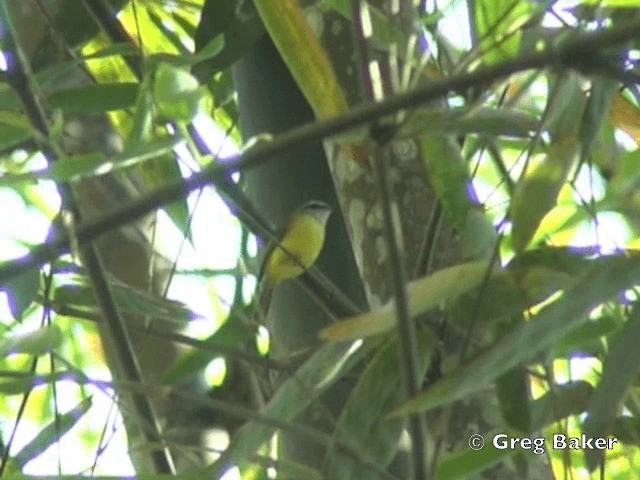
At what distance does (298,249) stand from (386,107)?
0.57 metres

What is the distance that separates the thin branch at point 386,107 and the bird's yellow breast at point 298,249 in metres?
0.51

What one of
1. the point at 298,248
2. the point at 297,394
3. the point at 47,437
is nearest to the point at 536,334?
the point at 297,394

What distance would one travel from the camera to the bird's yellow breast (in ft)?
3.11

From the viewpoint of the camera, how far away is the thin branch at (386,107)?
1.21 feet

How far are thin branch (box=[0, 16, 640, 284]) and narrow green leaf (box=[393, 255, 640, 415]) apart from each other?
10cm

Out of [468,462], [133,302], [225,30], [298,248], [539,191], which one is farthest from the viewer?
[298,248]

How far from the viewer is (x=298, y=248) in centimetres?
95

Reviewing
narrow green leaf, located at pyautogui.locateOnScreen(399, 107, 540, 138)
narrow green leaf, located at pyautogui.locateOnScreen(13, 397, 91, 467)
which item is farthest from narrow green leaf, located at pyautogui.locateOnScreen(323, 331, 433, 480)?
narrow green leaf, located at pyautogui.locateOnScreen(13, 397, 91, 467)

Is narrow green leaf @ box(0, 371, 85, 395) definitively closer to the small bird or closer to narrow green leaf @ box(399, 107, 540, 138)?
narrow green leaf @ box(399, 107, 540, 138)

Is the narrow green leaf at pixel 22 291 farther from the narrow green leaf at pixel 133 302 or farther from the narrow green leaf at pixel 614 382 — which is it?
the narrow green leaf at pixel 614 382

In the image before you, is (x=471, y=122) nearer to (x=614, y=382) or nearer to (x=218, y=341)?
(x=614, y=382)

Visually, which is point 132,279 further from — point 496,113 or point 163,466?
point 496,113

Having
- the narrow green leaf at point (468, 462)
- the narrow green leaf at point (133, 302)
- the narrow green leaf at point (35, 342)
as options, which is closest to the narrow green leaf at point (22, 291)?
the narrow green leaf at point (133, 302)

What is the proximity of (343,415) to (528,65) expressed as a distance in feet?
0.78
